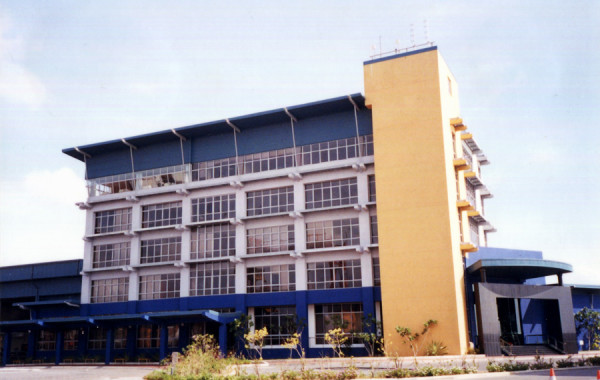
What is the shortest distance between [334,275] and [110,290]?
75.8 feet

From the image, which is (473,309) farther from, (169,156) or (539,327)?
(169,156)

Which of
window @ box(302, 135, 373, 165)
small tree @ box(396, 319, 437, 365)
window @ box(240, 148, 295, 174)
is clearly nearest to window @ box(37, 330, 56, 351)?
window @ box(240, 148, 295, 174)

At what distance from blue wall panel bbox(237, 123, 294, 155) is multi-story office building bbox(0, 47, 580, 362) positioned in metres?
0.10

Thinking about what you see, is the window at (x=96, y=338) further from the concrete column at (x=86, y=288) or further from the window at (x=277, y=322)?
the window at (x=277, y=322)

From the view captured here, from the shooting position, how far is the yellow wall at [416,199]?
42375 millimetres

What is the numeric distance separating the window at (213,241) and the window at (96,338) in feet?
39.3

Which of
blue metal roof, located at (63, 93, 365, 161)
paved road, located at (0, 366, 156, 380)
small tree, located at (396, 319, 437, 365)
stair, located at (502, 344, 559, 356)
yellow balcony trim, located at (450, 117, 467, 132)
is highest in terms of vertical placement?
blue metal roof, located at (63, 93, 365, 161)

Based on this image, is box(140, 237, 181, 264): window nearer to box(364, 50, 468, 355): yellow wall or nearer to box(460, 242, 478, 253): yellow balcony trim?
box(364, 50, 468, 355): yellow wall

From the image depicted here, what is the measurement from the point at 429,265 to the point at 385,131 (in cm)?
1121

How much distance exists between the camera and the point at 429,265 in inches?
1694

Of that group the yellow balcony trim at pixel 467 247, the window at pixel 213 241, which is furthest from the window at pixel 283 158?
the yellow balcony trim at pixel 467 247

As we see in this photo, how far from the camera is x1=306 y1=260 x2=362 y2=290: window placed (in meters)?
47.7

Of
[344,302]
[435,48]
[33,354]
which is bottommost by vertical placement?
[33,354]

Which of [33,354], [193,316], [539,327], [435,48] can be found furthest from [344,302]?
[33,354]
